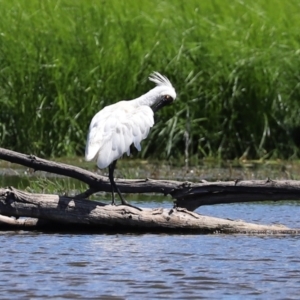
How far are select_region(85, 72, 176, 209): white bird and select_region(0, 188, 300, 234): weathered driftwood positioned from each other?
19.1 inches

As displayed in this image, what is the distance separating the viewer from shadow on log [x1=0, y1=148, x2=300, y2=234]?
916 centimetres

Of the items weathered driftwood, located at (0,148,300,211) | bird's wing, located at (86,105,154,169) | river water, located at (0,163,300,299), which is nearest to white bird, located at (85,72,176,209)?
bird's wing, located at (86,105,154,169)

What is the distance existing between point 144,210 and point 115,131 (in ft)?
3.00

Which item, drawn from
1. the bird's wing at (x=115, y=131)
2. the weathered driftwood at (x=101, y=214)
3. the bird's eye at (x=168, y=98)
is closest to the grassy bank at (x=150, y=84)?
the bird's eye at (x=168, y=98)

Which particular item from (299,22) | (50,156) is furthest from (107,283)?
(299,22)

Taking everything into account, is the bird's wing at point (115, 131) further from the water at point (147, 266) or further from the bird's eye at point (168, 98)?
the water at point (147, 266)

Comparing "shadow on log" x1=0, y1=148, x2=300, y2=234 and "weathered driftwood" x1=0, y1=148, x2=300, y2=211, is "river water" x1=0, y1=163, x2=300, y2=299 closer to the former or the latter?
"shadow on log" x1=0, y1=148, x2=300, y2=234

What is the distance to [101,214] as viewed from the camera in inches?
361

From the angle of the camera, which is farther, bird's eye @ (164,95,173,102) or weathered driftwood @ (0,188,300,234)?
bird's eye @ (164,95,173,102)

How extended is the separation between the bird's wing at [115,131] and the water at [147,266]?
2.44 ft

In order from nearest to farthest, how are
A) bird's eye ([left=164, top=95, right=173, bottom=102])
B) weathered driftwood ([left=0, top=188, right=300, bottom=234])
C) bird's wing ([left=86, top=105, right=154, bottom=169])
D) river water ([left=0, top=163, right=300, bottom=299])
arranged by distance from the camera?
river water ([left=0, top=163, right=300, bottom=299]), weathered driftwood ([left=0, top=188, right=300, bottom=234]), bird's wing ([left=86, top=105, right=154, bottom=169]), bird's eye ([left=164, top=95, right=173, bottom=102])

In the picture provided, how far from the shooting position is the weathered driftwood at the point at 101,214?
9148 mm

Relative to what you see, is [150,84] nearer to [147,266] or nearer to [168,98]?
[168,98]

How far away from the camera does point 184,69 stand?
14.9 metres
